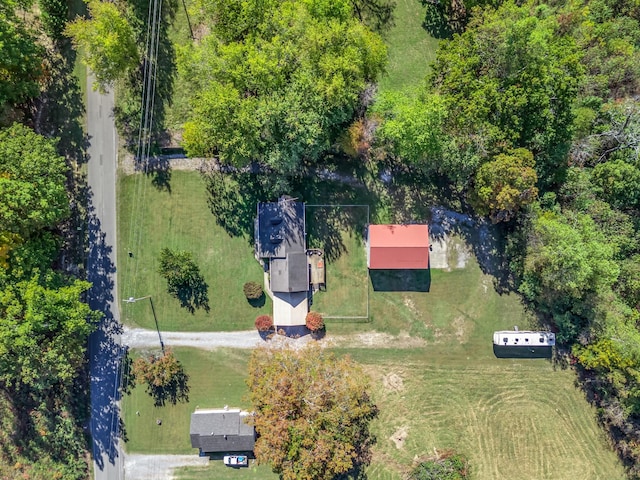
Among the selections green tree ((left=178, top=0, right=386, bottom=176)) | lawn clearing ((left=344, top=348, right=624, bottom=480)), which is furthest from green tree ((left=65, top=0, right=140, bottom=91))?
lawn clearing ((left=344, top=348, right=624, bottom=480))

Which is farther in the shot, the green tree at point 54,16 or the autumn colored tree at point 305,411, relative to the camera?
the green tree at point 54,16

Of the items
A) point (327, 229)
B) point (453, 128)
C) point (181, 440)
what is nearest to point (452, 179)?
point (453, 128)

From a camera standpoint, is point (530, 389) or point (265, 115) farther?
point (530, 389)

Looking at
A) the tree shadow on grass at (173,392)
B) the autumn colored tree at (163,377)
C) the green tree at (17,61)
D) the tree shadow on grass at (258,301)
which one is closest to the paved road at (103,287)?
the autumn colored tree at (163,377)

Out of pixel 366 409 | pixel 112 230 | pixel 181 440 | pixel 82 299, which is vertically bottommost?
pixel 181 440

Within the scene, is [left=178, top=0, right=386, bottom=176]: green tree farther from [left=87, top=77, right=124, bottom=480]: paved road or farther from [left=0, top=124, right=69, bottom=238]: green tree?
[left=0, top=124, right=69, bottom=238]: green tree

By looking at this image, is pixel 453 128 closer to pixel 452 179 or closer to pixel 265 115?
pixel 452 179

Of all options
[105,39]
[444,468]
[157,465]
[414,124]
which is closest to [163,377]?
[157,465]

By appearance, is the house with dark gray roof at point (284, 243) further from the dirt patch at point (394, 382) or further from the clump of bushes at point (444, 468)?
the clump of bushes at point (444, 468)
